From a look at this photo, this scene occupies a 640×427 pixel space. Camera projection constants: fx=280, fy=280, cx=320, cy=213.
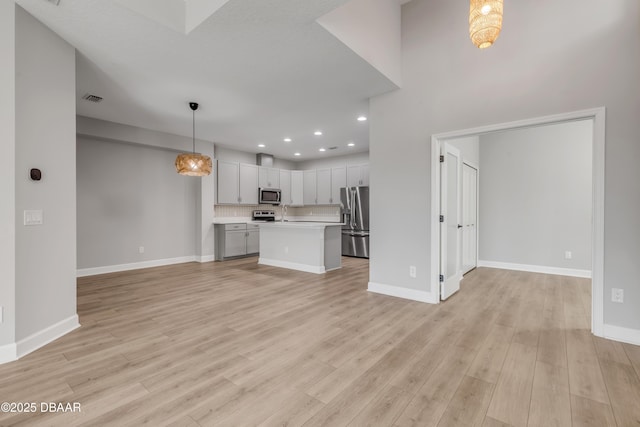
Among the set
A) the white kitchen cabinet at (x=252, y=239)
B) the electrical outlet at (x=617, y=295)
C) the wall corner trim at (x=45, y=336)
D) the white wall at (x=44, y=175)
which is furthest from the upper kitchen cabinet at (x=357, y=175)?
the wall corner trim at (x=45, y=336)

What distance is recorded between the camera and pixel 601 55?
8.07ft

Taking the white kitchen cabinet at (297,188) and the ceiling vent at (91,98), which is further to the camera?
the white kitchen cabinet at (297,188)

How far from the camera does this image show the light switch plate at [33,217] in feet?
Answer: 7.41

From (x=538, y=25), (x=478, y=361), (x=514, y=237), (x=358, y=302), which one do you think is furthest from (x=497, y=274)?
(x=538, y=25)

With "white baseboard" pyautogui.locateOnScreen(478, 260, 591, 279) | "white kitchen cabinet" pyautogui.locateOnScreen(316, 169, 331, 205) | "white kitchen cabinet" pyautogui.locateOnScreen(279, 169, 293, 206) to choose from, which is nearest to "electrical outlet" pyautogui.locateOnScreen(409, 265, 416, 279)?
"white baseboard" pyautogui.locateOnScreen(478, 260, 591, 279)

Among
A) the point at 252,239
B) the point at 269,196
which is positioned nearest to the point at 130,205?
the point at 252,239

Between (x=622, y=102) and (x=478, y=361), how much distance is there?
250 centimetres

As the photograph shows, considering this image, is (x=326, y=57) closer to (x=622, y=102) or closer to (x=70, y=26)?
(x=70, y=26)

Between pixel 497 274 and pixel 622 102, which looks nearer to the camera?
pixel 622 102

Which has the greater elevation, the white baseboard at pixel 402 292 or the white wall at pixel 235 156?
the white wall at pixel 235 156

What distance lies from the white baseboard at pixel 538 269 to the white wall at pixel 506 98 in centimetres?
285

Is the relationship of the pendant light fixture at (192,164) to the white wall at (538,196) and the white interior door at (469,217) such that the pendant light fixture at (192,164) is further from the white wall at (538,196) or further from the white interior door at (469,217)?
the white wall at (538,196)

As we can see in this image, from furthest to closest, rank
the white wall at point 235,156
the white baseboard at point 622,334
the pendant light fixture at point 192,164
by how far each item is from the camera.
A: the white wall at point 235,156, the pendant light fixture at point 192,164, the white baseboard at point 622,334

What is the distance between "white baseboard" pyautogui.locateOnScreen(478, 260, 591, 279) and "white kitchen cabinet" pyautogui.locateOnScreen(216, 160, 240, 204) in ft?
→ 18.5
